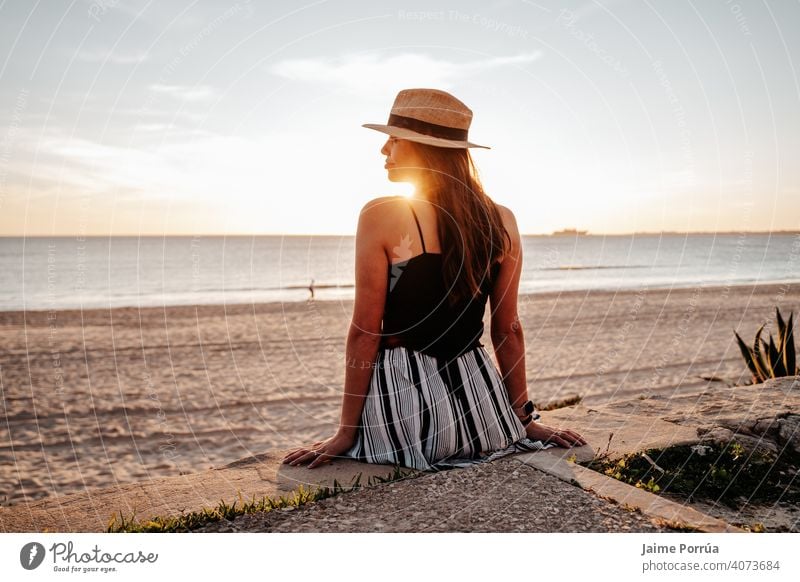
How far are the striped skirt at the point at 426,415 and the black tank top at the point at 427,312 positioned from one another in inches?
2.4

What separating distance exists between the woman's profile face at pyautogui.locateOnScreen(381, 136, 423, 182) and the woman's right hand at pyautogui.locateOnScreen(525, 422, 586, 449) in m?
1.50

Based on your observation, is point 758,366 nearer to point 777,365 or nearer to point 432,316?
point 777,365

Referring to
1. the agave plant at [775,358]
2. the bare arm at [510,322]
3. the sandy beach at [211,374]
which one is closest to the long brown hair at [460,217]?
the bare arm at [510,322]

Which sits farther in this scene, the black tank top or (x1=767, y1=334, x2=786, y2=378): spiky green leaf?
(x1=767, y1=334, x2=786, y2=378): spiky green leaf

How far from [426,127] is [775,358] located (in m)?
4.85

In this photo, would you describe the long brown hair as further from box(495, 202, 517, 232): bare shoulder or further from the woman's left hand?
the woman's left hand

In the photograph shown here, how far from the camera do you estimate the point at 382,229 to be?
2.85 metres

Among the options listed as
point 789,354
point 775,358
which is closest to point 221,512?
point 789,354

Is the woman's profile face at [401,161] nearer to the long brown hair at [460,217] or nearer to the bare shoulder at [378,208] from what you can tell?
the long brown hair at [460,217]

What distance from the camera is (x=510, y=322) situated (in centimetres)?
330

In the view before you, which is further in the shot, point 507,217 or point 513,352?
point 513,352

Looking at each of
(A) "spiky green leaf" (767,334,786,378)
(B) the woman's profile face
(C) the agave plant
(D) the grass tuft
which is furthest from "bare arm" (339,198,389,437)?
(A) "spiky green leaf" (767,334,786,378)

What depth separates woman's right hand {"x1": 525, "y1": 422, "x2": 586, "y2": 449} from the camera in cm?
333
